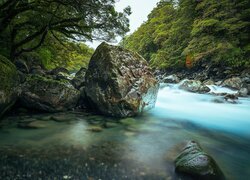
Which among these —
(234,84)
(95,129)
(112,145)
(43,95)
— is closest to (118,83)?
(95,129)

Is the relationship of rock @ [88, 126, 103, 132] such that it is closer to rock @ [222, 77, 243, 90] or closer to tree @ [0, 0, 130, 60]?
tree @ [0, 0, 130, 60]

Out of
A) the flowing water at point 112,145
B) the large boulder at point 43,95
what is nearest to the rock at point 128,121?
the flowing water at point 112,145

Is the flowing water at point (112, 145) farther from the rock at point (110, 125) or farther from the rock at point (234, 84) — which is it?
the rock at point (234, 84)

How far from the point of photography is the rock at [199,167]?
275 cm

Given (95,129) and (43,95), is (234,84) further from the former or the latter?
(43,95)

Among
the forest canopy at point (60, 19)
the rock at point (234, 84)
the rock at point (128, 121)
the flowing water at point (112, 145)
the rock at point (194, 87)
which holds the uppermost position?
the forest canopy at point (60, 19)

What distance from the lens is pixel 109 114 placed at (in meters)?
6.32

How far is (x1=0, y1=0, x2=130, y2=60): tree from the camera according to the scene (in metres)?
6.40

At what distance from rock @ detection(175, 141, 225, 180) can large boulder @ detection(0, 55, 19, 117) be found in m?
4.33

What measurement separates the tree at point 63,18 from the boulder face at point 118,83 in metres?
1.13

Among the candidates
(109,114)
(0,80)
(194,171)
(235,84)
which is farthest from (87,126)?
(235,84)

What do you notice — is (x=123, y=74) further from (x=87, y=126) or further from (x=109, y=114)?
(x=87, y=126)

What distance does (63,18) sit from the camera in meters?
7.52

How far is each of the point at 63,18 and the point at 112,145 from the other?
5532 millimetres
